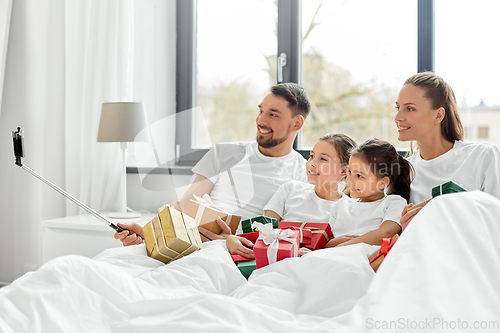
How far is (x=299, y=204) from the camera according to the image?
5.03 ft

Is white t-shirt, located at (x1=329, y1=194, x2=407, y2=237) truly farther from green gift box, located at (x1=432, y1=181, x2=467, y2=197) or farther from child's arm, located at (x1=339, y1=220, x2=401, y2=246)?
green gift box, located at (x1=432, y1=181, x2=467, y2=197)

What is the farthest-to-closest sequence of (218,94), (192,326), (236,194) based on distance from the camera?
(218,94) → (236,194) → (192,326)

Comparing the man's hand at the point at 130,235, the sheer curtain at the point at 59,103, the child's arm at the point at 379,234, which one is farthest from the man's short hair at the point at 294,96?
the sheer curtain at the point at 59,103

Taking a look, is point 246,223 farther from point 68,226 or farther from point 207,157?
point 68,226

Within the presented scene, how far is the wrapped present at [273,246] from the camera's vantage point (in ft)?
3.62

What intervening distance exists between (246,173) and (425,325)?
114 centimetres

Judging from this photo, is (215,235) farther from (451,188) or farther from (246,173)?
(451,188)

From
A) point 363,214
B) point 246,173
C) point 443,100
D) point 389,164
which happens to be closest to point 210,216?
point 246,173

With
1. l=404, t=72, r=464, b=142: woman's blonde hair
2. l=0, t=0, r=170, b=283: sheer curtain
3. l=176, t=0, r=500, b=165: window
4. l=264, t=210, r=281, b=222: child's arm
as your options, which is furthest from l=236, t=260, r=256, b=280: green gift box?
l=0, t=0, r=170, b=283: sheer curtain

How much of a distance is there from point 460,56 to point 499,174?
75cm

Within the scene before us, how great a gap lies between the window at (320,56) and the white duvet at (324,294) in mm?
1190

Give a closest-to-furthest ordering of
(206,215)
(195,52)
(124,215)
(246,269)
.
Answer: (246,269)
(206,215)
(124,215)
(195,52)

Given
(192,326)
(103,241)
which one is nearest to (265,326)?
(192,326)

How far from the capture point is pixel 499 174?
133 cm
